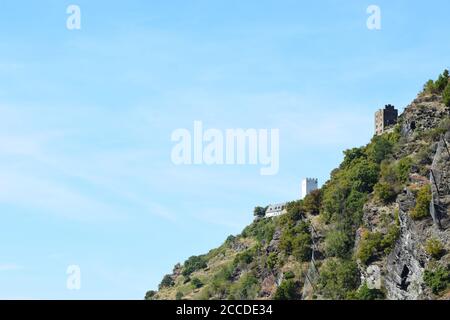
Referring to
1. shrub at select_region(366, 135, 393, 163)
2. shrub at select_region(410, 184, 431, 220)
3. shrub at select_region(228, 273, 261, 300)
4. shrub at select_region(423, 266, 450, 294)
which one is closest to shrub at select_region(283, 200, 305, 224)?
shrub at select_region(228, 273, 261, 300)

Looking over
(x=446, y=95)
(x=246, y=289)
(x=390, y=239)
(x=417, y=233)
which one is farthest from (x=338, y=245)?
(x=446, y=95)

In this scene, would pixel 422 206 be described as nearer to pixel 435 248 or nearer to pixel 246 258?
pixel 435 248

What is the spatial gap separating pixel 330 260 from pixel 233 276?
159ft

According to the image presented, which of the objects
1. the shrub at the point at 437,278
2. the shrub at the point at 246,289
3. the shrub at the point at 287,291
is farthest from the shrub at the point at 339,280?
the shrub at the point at 246,289

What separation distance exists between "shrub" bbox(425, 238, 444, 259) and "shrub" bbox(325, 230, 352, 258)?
2382 cm

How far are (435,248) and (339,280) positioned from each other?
18.5 metres

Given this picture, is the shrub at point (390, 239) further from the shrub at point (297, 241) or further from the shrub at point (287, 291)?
the shrub at point (297, 241)

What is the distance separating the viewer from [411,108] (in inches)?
5315

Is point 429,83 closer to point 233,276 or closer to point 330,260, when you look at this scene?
point 330,260

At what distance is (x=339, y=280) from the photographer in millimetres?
115000

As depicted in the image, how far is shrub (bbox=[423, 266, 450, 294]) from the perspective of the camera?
313 feet

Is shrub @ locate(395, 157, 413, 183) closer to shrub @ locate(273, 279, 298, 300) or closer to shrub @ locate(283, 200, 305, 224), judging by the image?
shrub @ locate(273, 279, 298, 300)
